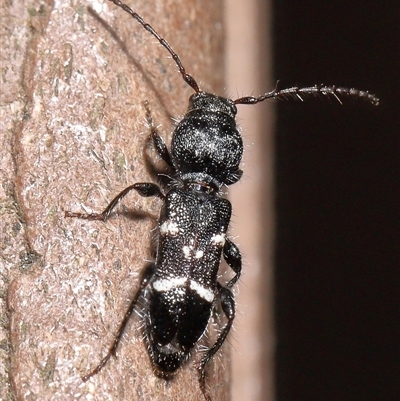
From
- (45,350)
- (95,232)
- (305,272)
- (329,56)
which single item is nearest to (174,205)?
(95,232)

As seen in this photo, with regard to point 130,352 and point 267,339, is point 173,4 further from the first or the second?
point 267,339

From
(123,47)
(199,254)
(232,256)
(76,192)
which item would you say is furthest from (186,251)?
(123,47)

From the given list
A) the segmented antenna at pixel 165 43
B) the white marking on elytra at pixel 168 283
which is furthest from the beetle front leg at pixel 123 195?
the segmented antenna at pixel 165 43

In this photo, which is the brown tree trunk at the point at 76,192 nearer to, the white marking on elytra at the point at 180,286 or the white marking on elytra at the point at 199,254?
the white marking on elytra at the point at 180,286

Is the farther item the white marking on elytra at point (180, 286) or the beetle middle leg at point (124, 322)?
the white marking on elytra at point (180, 286)

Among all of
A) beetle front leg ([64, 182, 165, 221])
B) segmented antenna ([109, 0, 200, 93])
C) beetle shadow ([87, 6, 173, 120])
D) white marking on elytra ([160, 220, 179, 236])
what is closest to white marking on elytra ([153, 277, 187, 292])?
white marking on elytra ([160, 220, 179, 236])

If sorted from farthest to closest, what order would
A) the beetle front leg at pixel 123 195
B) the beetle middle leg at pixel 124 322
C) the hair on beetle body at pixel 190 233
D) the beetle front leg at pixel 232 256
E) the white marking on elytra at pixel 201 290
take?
the beetle front leg at pixel 232 256
the white marking on elytra at pixel 201 290
the hair on beetle body at pixel 190 233
the beetle front leg at pixel 123 195
the beetle middle leg at pixel 124 322

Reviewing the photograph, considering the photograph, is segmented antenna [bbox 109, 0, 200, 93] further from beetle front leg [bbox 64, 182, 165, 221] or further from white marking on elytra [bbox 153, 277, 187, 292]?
white marking on elytra [bbox 153, 277, 187, 292]
